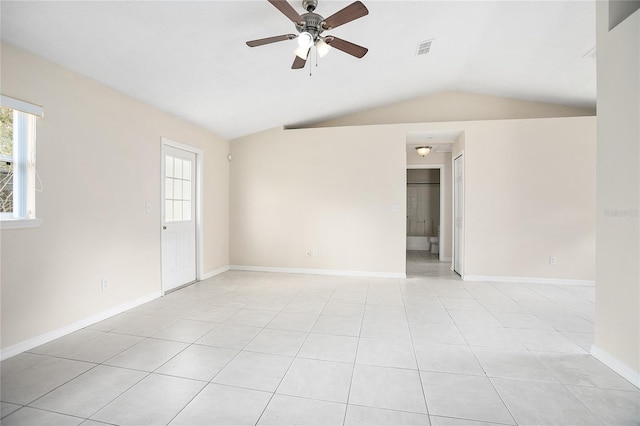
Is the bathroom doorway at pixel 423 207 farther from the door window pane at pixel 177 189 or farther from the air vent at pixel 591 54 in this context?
the door window pane at pixel 177 189

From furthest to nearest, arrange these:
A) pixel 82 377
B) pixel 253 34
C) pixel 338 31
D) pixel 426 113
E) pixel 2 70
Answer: pixel 426 113 < pixel 338 31 < pixel 253 34 < pixel 2 70 < pixel 82 377

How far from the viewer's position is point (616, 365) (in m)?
2.11

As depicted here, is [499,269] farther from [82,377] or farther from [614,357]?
[82,377]

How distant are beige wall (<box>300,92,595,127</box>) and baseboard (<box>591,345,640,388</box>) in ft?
13.2

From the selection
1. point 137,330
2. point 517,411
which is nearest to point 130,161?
point 137,330

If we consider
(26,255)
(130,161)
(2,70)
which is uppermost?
(2,70)

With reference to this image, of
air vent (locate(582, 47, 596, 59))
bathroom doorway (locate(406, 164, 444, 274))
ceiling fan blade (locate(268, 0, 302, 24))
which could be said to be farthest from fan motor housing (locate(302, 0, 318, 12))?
bathroom doorway (locate(406, 164, 444, 274))

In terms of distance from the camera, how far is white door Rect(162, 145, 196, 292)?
412cm

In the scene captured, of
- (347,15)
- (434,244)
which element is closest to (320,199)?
(347,15)

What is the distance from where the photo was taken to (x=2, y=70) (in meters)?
2.25

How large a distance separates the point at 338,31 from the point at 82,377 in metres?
3.70

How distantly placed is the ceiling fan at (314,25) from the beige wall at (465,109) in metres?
3.06

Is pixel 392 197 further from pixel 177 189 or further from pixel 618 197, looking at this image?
pixel 177 189

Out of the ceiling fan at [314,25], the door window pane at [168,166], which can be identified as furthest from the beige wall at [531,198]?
the door window pane at [168,166]
